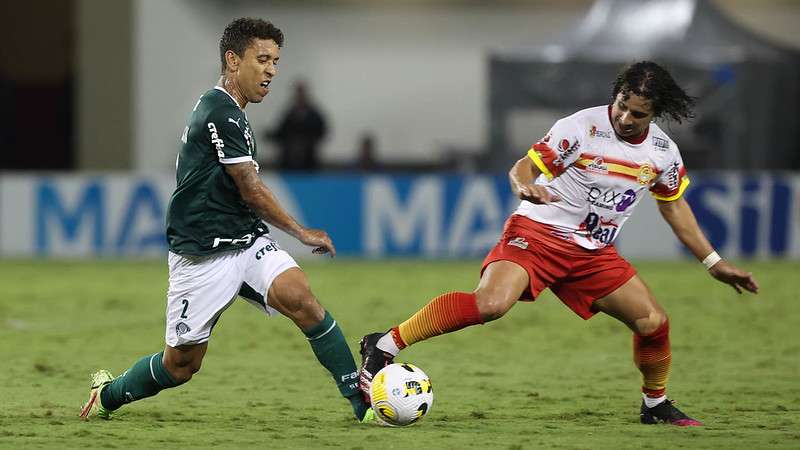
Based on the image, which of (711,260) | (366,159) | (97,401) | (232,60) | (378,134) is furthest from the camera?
(378,134)

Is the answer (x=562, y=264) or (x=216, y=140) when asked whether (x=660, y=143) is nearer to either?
(x=562, y=264)

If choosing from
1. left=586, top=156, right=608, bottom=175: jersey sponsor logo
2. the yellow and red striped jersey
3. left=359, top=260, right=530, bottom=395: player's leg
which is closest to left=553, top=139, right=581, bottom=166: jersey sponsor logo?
the yellow and red striped jersey

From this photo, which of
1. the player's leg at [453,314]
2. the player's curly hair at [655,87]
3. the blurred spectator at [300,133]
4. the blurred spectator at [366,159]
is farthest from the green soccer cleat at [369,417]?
the blurred spectator at [366,159]

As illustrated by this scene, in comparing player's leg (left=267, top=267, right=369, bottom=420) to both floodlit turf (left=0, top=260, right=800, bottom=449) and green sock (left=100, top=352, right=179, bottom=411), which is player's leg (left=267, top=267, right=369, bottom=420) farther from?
green sock (left=100, top=352, right=179, bottom=411)

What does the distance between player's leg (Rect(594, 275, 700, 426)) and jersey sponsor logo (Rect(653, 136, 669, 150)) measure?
675 mm

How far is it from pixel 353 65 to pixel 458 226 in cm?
819

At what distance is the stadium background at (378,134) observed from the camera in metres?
16.0

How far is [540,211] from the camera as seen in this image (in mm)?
7258

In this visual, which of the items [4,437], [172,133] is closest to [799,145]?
[172,133]

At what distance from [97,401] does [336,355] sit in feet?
4.05

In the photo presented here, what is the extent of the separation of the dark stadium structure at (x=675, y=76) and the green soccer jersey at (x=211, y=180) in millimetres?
12994

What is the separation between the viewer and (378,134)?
2483 centimetres

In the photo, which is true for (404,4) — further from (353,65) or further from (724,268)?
(724,268)

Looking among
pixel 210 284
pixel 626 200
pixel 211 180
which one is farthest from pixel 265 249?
pixel 626 200
